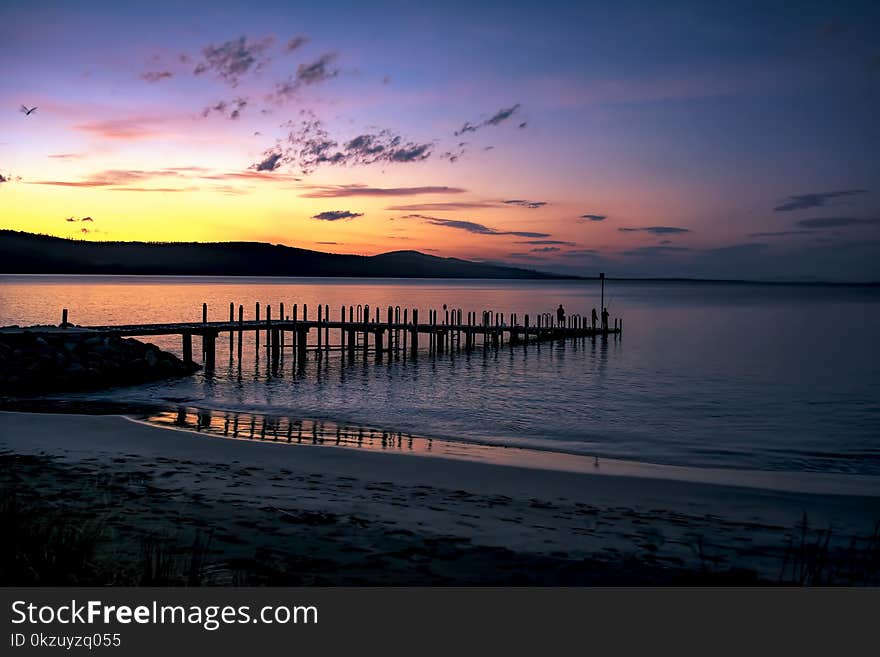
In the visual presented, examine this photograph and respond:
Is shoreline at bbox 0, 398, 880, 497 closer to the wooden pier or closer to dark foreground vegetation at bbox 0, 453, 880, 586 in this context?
dark foreground vegetation at bbox 0, 453, 880, 586

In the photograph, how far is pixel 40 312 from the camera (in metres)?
79.1

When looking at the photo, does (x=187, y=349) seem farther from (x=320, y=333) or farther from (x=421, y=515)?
(x=421, y=515)

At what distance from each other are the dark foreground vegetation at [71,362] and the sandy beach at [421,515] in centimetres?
1108

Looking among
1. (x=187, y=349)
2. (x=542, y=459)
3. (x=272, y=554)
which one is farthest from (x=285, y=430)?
(x=187, y=349)

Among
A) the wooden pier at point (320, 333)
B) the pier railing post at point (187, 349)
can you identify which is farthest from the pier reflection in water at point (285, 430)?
the wooden pier at point (320, 333)

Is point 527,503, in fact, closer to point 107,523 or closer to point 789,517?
point 789,517

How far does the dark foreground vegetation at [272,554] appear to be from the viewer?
646 cm

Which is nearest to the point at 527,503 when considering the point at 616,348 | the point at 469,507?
the point at 469,507

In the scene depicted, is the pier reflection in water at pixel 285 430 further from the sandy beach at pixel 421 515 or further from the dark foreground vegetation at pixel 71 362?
the dark foreground vegetation at pixel 71 362
